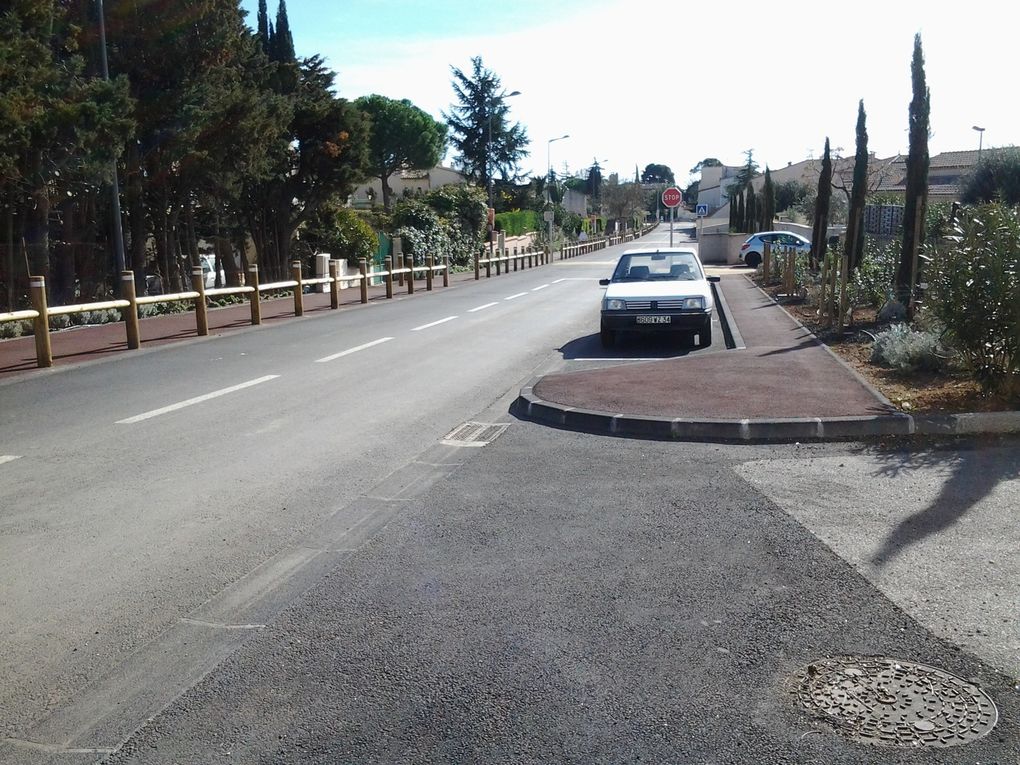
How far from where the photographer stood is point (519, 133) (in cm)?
8281

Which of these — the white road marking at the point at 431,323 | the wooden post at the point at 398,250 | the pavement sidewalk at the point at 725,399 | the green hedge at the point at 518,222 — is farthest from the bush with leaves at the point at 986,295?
the green hedge at the point at 518,222

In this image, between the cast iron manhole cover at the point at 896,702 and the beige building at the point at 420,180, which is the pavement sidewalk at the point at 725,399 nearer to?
the cast iron manhole cover at the point at 896,702

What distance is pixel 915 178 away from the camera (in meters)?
15.5

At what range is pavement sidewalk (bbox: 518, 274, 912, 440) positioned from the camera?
26.2 ft

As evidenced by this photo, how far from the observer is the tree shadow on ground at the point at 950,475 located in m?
5.46

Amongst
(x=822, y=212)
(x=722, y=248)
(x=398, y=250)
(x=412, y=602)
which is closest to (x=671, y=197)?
(x=822, y=212)

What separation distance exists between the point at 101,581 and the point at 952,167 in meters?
74.5

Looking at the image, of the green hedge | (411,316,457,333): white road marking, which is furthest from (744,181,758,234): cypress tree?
(411,316,457,333): white road marking

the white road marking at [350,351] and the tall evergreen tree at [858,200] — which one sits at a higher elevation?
the tall evergreen tree at [858,200]

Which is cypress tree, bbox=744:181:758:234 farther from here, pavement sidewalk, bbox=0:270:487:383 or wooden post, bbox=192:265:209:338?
wooden post, bbox=192:265:209:338

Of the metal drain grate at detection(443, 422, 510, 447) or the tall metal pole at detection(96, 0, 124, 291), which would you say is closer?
the metal drain grate at detection(443, 422, 510, 447)

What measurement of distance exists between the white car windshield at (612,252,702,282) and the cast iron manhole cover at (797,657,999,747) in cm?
1244

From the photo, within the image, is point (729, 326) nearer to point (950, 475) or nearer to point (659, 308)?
point (659, 308)

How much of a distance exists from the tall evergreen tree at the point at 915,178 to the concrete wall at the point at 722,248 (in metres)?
33.2
